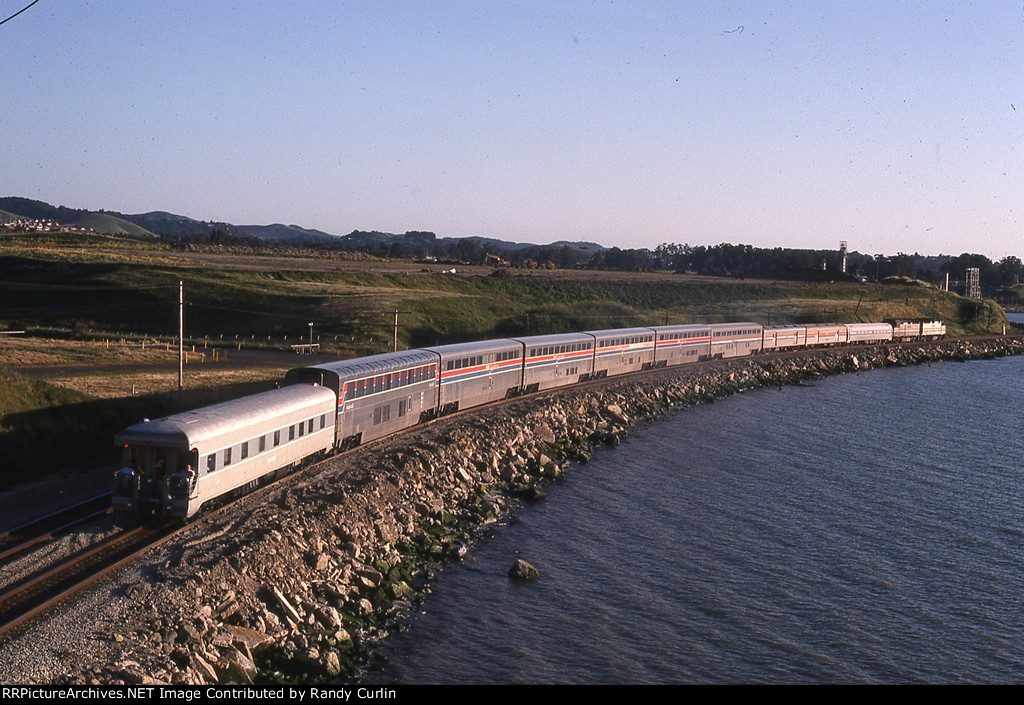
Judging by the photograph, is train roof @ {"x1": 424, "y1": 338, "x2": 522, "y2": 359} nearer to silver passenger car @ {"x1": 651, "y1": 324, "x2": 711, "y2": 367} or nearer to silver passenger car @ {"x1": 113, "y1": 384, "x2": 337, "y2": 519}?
silver passenger car @ {"x1": 113, "y1": 384, "x2": 337, "y2": 519}

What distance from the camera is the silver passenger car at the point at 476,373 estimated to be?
4156cm

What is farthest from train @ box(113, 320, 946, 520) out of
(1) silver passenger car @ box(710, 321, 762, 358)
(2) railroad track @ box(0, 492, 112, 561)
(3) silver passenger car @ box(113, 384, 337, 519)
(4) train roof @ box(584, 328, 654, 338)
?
(1) silver passenger car @ box(710, 321, 762, 358)

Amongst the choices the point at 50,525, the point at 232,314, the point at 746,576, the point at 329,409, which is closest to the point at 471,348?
the point at 329,409

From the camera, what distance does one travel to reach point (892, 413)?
61219 mm

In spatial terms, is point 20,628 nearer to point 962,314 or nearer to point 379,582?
point 379,582

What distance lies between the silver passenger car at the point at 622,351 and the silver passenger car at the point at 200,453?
114 feet

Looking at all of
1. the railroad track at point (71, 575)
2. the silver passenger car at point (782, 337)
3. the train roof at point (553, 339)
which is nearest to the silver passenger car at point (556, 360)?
the train roof at point (553, 339)

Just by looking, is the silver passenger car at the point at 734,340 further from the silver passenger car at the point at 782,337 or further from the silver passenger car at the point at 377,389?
the silver passenger car at the point at 377,389

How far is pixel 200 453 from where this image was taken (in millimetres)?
22875

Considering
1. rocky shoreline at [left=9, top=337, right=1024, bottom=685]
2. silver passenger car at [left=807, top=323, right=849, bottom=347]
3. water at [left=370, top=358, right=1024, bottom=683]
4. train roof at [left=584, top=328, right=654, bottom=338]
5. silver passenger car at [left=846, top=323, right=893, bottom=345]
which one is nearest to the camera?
rocky shoreline at [left=9, top=337, right=1024, bottom=685]

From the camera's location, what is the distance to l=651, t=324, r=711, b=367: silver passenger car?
69.0 meters

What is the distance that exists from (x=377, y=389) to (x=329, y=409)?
13.1 ft

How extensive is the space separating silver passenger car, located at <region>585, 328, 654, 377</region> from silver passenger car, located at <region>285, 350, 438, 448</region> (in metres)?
21.5

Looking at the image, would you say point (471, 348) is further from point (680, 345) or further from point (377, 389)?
point (680, 345)
